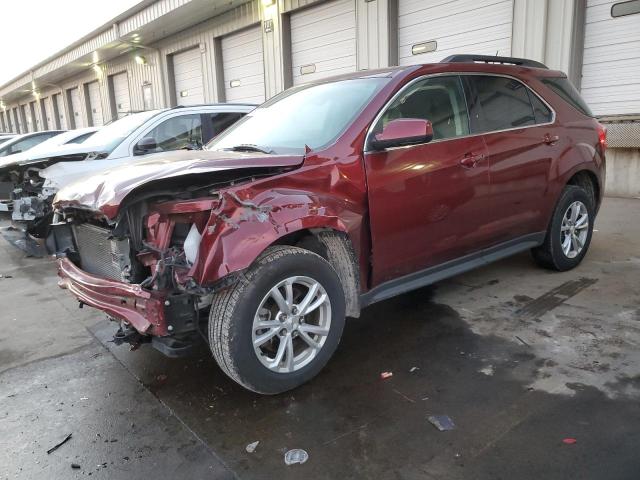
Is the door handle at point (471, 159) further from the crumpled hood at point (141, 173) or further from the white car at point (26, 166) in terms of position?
the white car at point (26, 166)

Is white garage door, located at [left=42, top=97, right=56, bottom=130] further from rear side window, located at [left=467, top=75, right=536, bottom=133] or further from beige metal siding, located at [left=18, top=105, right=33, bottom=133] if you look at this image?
rear side window, located at [left=467, top=75, right=536, bottom=133]

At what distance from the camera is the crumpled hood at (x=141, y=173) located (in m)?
2.53

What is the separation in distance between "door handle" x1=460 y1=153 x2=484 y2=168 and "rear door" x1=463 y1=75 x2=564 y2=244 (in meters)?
0.14

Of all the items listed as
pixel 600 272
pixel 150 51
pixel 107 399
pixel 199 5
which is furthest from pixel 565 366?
pixel 150 51

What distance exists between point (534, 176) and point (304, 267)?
2409 millimetres

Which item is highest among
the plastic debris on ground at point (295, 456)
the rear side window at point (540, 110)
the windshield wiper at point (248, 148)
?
the rear side window at point (540, 110)

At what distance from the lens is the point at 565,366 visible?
3.04 metres

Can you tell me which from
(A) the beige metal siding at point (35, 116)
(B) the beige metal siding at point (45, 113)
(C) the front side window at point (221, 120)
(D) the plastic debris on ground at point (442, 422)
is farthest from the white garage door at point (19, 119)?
(D) the plastic debris on ground at point (442, 422)

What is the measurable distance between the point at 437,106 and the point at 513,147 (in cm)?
79

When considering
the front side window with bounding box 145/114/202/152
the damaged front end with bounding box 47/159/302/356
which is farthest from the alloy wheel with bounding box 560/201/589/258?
the front side window with bounding box 145/114/202/152

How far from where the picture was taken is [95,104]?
26078mm

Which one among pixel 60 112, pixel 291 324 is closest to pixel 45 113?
pixel 60 112

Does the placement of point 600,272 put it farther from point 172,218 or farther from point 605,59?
point 605,59

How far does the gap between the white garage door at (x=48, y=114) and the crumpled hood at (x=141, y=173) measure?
34.2 meters
